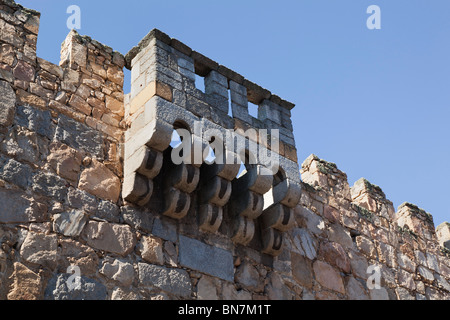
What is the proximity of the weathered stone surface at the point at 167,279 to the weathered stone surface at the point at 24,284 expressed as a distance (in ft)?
2.73

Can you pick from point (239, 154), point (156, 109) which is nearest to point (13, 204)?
point (156, 109)

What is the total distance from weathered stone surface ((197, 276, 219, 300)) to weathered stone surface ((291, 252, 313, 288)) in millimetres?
1078

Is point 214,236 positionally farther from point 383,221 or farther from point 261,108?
point 383,221

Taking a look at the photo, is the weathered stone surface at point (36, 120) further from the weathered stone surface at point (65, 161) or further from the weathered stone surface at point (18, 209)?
the weathered stone surface at point (18, 209)

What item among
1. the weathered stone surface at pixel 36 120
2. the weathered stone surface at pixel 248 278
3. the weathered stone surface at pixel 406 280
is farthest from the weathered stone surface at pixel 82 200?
the weathered stone surface at pixel 406 280

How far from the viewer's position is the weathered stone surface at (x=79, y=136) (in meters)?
5.12

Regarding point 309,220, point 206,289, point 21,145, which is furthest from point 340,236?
point 21,145

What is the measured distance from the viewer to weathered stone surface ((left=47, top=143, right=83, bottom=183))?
4.92 meters

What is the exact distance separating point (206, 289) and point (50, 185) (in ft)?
4.83

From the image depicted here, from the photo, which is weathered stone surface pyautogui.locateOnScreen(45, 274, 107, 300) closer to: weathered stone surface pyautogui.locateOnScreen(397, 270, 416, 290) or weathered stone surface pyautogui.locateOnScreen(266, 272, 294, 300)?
weathered stone surface pyautogui.locateOnScreen(266, 272, 294, 300)

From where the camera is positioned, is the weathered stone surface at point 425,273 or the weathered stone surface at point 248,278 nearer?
the weathered stone surface at point 248,278

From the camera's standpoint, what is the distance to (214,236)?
553cm

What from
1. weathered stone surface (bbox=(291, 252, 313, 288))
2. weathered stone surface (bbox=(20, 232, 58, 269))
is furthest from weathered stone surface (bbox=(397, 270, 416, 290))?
weathered stone surface (bbox=(20, 232, 58, 269))

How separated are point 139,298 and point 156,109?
1.48 meters
